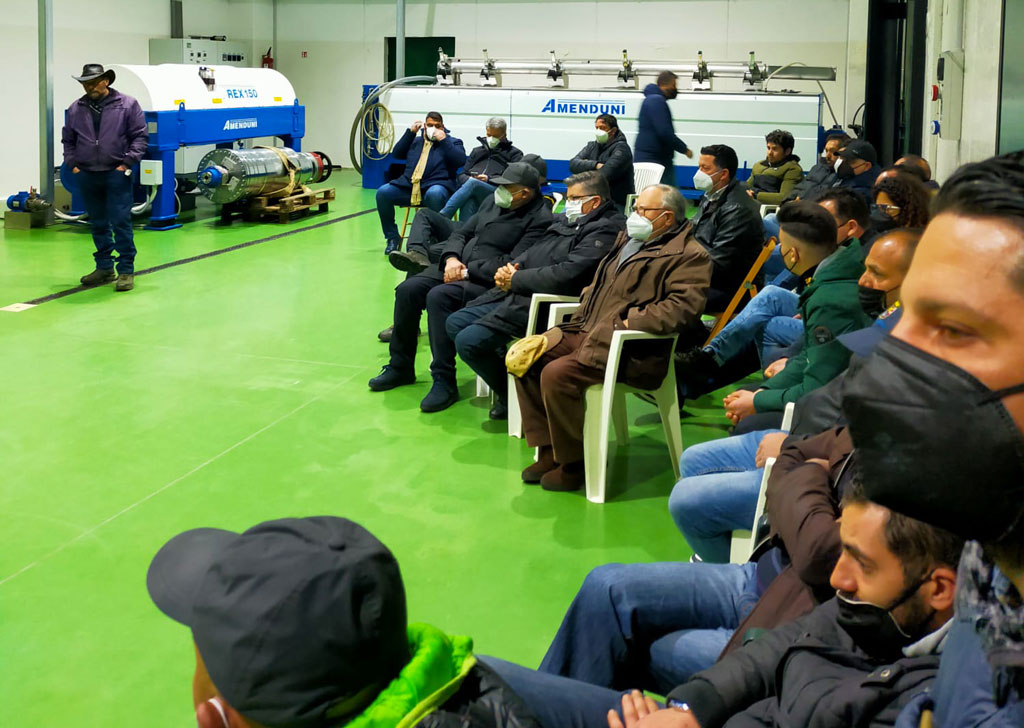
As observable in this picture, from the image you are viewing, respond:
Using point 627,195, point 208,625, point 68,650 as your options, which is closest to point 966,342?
point 208,625

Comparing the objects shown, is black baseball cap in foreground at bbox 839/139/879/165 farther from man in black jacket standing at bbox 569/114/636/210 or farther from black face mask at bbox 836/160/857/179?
man in black jacket standing at bbox 569/114/636/210

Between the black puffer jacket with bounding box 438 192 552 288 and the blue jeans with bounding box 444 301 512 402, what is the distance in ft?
0.87

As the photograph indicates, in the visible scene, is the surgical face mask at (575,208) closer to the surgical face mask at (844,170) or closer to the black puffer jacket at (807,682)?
the surgical face mask at (844,170)

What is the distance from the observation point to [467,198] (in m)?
7.94

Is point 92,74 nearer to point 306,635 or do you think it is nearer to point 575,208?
point 575,208

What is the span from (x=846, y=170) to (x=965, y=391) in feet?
21.1

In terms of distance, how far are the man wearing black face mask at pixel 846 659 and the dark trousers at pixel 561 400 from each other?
7.06ft

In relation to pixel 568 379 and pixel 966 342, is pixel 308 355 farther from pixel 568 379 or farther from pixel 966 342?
pixel 966 342

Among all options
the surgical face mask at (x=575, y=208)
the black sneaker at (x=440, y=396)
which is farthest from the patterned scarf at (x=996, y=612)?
the black sneaker at (x=440, y=396)

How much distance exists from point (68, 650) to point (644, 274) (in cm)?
249

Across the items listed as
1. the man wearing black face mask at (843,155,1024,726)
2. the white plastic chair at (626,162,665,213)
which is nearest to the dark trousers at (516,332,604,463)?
the man wearing black face mask at (843,155,1024,726)

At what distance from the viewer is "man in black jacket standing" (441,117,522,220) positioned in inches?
318

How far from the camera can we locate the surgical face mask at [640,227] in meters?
4.33

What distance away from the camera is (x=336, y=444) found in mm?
4637
